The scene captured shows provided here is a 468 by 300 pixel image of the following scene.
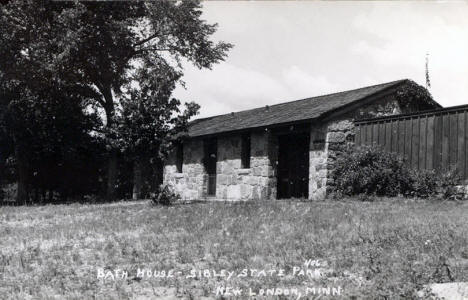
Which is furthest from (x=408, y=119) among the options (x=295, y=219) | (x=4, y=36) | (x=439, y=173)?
(x=4, y=36)

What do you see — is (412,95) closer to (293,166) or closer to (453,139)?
(453,139)

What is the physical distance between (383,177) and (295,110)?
4868 millimetres

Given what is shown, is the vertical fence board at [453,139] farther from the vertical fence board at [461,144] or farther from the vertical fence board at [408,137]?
the vertical fence board at [408,137]

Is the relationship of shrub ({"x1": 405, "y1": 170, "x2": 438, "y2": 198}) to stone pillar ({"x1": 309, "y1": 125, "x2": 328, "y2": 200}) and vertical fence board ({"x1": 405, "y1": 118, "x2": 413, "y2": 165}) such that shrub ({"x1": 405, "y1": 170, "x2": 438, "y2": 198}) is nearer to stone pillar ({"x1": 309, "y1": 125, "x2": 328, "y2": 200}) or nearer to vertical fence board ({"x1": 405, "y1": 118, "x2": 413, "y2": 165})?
vertical fence board ({"x1": 405, "y1": 118, "x2": 413, "y2": 165})

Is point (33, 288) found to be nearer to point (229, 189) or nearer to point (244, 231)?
point (244, 231)

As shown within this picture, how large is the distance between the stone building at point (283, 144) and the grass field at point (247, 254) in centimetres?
490

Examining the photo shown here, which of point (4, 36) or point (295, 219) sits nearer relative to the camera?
point (295, 219)

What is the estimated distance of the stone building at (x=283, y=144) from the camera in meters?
15.0

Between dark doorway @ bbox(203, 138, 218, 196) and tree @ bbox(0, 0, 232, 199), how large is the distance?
3801 mm

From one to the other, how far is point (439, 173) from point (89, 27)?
604 inches

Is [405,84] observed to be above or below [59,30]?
below

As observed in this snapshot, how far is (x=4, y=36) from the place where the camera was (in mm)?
20062

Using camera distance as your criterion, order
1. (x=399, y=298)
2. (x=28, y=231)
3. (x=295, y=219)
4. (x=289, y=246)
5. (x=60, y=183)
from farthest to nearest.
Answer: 1. (x=60, y=183)
2. (x=28, y=231)
3. (x=295, y=219)
4. (x=289, y=246)
5. (x=399, y=298)

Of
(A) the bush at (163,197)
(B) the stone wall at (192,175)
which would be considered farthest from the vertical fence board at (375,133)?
(B) the stone wall at (192,175)
